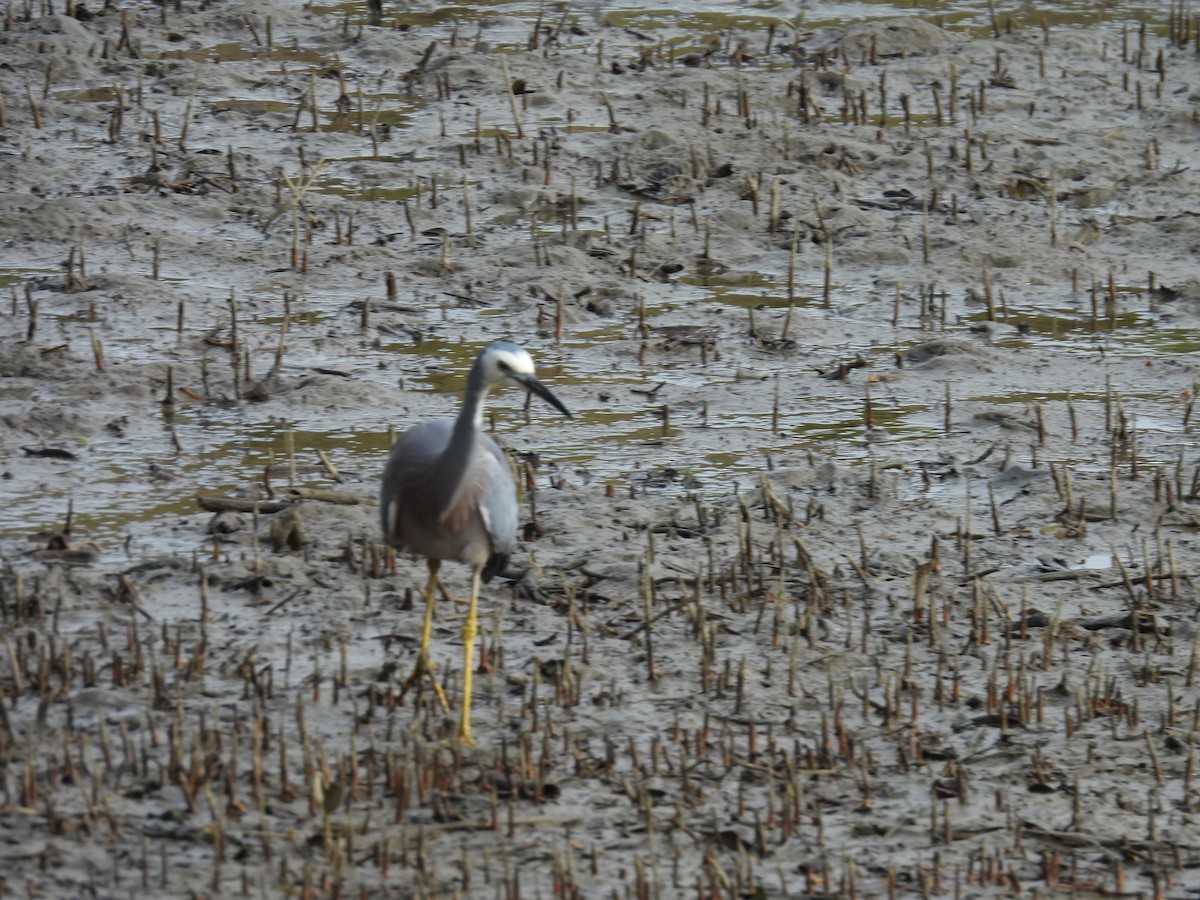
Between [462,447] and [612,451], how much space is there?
2361 millimetres

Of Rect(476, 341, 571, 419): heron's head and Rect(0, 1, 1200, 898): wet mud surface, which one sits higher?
Rect(476, 341, 571, 419): heron's head

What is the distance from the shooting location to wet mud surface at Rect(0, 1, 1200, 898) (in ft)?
16.7

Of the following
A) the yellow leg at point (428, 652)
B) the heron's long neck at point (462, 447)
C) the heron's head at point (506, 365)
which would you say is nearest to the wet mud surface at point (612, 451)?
the yellow leg at point (428, 652)

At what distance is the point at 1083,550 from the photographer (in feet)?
23.4

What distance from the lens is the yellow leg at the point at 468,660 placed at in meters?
5.47

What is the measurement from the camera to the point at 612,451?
7.89 meters

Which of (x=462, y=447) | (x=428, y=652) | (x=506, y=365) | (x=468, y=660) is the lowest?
(x=428, y=652)

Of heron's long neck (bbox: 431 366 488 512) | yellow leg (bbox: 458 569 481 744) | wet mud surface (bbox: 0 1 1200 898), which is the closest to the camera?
wet mud surface (bbox: 0 1 1200 898)

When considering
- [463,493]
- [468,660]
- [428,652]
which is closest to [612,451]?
[428,652]

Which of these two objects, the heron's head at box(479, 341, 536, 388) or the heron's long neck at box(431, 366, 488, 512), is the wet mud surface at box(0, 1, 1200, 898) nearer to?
the heron's long neck at box(431, 366, 488, 512)

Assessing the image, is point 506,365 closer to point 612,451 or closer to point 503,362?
point 503,362

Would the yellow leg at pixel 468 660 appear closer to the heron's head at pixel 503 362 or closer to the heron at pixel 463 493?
the heron at pixel 463 493

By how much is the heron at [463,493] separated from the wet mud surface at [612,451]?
0.28 m

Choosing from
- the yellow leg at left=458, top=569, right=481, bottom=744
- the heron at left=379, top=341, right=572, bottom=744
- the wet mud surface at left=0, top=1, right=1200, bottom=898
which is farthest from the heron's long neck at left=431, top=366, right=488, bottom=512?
the wet mud surface at left=0, top=1, right=1200, bottom=898
